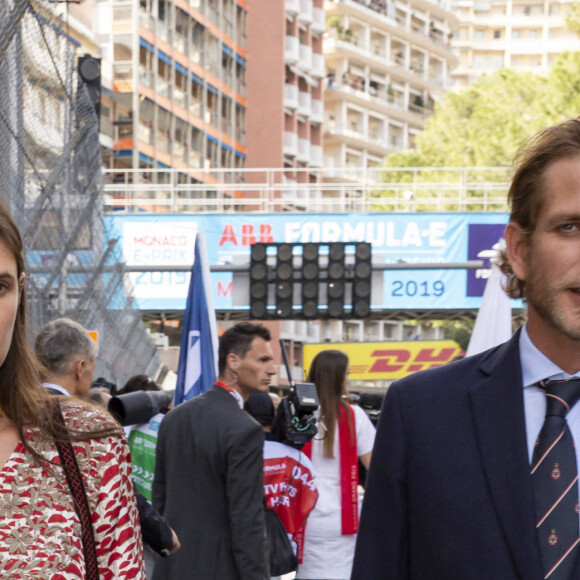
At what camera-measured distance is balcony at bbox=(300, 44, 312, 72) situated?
234 feet

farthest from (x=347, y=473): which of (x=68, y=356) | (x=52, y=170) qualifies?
(x=52, y=170)

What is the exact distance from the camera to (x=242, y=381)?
6.33m

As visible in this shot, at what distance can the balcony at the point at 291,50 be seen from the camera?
226ft

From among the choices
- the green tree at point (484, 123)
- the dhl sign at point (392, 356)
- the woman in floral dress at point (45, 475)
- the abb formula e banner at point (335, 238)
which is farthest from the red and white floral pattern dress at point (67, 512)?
the green tree at point (484, 123)

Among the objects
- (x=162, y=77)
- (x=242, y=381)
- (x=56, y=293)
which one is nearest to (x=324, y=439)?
(x=242, y=381)

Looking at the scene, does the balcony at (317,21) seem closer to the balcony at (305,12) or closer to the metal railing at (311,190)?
the balcony at (305,12)

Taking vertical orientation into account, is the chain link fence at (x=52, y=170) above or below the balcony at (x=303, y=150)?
below

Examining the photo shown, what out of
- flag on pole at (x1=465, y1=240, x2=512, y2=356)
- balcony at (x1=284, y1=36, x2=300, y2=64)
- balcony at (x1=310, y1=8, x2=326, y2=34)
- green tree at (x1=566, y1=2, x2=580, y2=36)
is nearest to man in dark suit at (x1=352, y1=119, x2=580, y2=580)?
flag on pole at (x1=465, y1=240, x2=512, y2=356)

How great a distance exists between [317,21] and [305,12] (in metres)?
2.05

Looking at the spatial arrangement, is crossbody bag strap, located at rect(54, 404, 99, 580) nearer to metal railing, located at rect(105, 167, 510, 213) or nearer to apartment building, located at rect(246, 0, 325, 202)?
metal railing, located at rect(105, 167, 510, 213)

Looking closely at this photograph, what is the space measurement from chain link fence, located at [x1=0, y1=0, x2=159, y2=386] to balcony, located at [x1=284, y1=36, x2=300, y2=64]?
190ft

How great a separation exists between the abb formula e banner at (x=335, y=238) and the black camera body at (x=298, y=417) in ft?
Answer: 74.0

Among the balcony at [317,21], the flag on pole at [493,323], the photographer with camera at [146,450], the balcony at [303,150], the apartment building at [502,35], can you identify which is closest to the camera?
the photographer with camera at [146,450]

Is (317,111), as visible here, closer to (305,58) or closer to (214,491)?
(305,58)
